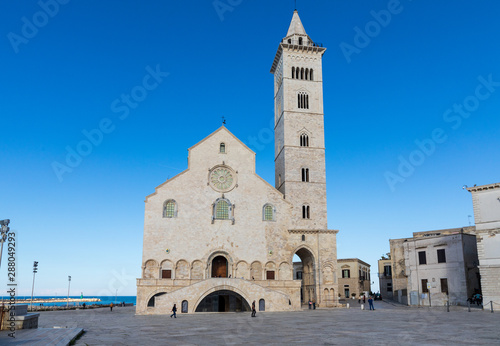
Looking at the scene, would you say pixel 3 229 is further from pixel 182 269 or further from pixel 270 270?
pixel 270 270

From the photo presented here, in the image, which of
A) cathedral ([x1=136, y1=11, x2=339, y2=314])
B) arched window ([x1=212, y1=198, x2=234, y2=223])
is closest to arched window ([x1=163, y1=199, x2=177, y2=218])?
cathedral ([x1=136, y1=11, x2=339, y2=314])

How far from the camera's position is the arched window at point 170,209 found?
4306 cm

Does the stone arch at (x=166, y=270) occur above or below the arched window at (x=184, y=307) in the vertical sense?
above

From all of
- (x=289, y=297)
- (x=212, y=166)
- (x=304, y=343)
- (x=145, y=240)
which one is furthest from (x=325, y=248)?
(x=304, y=343)

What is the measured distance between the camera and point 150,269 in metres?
41.4

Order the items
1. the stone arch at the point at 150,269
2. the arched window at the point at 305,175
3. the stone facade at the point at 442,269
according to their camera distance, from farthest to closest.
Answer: the arched window at the point at 305,175, the stone facade at the point at 442,269, the stone arch at the point at 150,269

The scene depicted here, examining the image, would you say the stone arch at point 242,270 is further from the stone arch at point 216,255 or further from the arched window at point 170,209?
the arched window at point 170,209

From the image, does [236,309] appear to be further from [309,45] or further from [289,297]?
[309,45]

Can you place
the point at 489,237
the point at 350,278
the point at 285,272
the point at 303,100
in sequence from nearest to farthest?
1. the point at 489,237
2. the point at 285,272
3. the point at 303,100
4. the point at 350,278

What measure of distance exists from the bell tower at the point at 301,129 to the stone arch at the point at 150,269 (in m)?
15.3

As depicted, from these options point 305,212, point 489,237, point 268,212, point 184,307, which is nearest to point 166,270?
point 184,307

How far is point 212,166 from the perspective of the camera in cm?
4556

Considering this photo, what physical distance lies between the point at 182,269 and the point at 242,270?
5889mm

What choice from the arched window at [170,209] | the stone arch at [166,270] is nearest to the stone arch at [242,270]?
the stone arch at [166,270]
